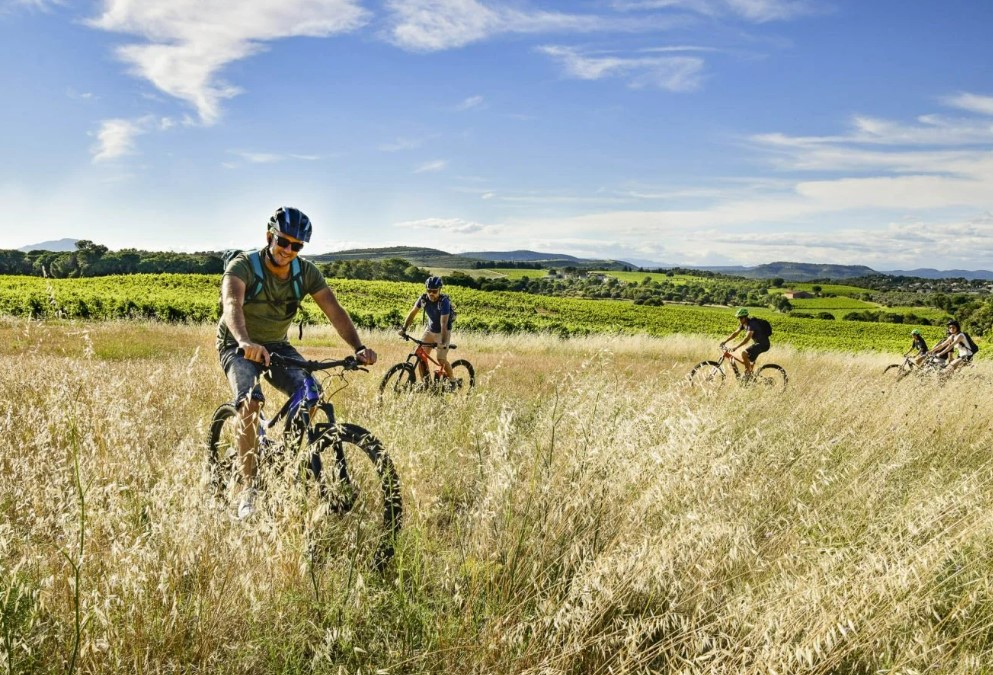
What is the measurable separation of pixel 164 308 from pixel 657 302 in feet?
190

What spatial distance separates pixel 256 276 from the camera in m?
4.78

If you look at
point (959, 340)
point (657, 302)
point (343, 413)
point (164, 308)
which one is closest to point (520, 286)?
point (657, 302)

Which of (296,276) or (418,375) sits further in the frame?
(418,375)

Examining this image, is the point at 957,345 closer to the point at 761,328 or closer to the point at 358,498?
the point at 761,328

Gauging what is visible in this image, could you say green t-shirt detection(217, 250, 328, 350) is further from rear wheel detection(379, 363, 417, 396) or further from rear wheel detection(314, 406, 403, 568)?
rear wheel detection(379, 363, 417, 396)

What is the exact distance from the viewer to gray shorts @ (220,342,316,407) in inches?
181

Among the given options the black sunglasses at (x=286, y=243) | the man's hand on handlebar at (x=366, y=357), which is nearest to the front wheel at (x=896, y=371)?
the man's hand on handlebar at (x=366, y=357)

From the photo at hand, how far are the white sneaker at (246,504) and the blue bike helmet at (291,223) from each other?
1955 millimetres

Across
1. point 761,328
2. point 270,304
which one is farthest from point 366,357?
point 761,328

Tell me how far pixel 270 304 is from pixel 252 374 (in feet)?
2.00

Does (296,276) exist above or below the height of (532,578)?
above

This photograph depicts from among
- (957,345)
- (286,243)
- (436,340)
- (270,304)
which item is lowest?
(957,345)

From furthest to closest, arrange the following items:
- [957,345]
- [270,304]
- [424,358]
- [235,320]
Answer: [957,345]
[424,358]
[270,304]
[235,320]

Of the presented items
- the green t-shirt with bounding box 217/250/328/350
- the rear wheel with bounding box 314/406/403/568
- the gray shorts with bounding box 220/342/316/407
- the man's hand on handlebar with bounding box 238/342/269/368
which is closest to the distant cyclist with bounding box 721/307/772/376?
the green t-shirt with bounding box 217/250/328/350
